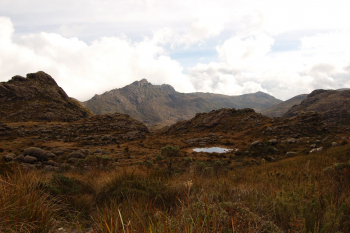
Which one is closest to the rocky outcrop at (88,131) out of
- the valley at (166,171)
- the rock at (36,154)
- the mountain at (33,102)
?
the valley at (166,171)

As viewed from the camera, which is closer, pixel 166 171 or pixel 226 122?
pixel 166 171

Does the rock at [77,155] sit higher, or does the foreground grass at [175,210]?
the foreground grass at [175,210]

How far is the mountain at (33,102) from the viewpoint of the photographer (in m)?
63.4

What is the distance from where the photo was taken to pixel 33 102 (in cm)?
6881

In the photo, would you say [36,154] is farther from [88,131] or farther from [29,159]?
[88,131]

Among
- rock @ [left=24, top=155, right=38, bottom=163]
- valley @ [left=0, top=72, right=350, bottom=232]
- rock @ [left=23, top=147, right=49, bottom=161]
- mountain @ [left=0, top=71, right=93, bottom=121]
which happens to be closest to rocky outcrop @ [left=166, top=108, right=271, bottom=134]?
valley @ [left=0, top=72, right=350, bottom=232]

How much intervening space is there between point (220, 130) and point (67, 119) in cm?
5745

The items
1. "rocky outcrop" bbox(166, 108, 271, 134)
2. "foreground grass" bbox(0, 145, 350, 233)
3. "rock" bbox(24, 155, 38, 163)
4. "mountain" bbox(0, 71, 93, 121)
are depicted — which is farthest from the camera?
"mountain" bbox(0, 71, 93, 121)

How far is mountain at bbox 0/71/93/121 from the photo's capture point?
63.4 metres

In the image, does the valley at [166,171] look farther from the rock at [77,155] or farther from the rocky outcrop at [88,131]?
the rocky outcrop at [88,131]

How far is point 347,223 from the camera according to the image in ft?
9.81

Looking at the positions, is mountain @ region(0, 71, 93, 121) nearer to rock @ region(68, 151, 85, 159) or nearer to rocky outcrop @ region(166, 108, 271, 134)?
rocky outcrop @ region(166, 108, 271, 134)

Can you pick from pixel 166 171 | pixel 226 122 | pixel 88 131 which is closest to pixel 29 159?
pixel 166 171

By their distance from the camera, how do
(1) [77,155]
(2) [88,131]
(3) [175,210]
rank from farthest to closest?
(2) [88,131] → (1) [77,155] → (3) [175,210]
